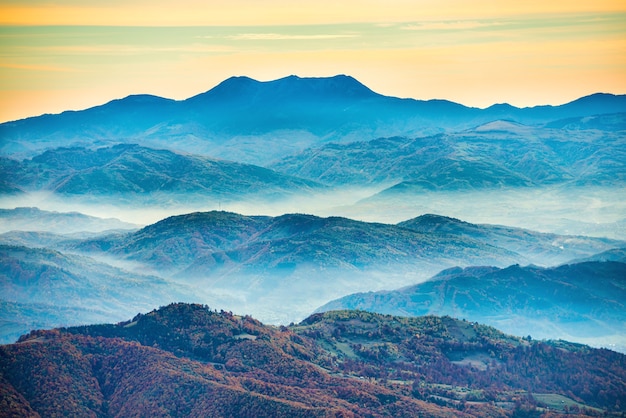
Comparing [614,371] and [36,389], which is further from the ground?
[614,371]

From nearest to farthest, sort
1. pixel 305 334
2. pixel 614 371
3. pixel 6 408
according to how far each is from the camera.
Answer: pixel 6 408, pixel 614 371, pixel 305 334

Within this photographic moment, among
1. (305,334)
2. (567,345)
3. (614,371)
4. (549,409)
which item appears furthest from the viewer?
(567,345)

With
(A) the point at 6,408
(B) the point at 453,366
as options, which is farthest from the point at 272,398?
(B) the point at 453,366

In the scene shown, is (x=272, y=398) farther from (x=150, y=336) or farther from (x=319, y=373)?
(x=150, y=336)

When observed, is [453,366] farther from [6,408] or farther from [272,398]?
[6,408]

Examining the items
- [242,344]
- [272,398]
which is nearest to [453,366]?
[242,344]

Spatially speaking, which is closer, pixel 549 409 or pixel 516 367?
pixel 549 409
